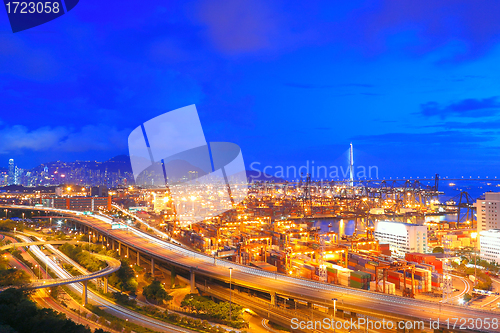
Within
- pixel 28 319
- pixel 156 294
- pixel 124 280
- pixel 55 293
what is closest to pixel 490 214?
pixel 156 294

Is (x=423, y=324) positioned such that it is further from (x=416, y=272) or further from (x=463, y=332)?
(x=416, y=272)

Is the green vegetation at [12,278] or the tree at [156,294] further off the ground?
the green vegetation at [12,278]

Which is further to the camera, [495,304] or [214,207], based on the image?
[214,207]

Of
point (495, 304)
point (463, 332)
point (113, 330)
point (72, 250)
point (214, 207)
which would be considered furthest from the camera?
point (214, 207)

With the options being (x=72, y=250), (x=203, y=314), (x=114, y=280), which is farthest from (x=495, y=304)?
(x=72, y=250)

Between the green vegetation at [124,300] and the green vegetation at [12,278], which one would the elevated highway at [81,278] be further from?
the green vegetation at [124,300]

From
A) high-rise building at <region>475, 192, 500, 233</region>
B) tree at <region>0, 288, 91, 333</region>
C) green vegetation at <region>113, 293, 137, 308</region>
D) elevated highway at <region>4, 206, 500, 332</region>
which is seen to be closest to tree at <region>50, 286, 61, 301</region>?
green vegetation at <region>113, 293, 137, 308</region>
